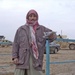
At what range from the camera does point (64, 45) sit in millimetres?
42781

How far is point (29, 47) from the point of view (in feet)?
15.8

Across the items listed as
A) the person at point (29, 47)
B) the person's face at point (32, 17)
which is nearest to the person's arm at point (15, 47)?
the person at point (29, 47)

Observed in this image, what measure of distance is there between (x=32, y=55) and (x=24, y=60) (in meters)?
0.14

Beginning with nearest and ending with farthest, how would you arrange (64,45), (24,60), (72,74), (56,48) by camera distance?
(24,60) → (72,74) → (56,48) → (64,45)

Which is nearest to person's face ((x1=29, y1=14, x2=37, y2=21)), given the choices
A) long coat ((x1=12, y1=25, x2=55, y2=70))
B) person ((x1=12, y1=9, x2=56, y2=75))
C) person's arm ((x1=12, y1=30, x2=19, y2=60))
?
person ((x1=12, y1=9, x2=56, y2=75))

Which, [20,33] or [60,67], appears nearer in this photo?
[20,33]

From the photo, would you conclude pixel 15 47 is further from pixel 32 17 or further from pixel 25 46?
pixel 32 17

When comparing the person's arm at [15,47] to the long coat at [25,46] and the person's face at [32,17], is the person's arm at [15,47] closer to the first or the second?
the long coat at [25,46]

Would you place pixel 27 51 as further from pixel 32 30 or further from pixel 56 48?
pixel 56 48

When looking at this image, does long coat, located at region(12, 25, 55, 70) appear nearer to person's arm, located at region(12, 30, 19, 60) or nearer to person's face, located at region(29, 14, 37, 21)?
person's arm, located at region(12, 30, 19, 60)

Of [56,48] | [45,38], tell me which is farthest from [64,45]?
[45,38]

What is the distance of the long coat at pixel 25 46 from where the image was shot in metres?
4.77

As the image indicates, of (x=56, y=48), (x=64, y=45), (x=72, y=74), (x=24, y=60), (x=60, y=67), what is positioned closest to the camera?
(x=24, y=60)

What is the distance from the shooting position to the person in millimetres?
4770
